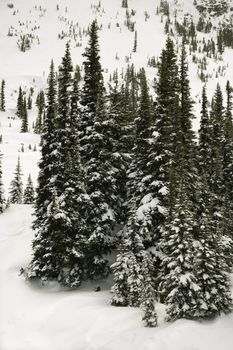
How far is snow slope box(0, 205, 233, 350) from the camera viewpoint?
52.0 ft

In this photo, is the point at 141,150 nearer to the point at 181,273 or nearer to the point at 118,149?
the point at 118,149

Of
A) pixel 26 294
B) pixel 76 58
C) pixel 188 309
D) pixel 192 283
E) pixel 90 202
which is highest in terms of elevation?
pixel 76 58

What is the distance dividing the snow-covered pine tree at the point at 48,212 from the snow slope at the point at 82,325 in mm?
1334

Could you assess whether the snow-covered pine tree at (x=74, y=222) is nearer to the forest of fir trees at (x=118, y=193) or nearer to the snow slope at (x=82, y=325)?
the forest of fir trees at (x=118, y=193)

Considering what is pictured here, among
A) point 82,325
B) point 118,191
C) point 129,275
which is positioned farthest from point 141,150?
point 82,325

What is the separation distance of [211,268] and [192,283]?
1386mm

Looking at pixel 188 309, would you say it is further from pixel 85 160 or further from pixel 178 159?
pixel 85 160

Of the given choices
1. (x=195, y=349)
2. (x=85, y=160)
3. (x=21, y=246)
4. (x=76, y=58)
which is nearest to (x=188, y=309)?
(x=195, y=349)

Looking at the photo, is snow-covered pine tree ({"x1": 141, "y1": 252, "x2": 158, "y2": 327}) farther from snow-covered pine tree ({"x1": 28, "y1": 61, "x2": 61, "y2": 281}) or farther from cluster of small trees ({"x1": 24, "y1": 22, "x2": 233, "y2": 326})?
snow-covered pine tree ({"x1": 28, "y1": 61, "x2": 61, "y2": 281})

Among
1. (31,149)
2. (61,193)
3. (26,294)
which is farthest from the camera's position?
(31,149)

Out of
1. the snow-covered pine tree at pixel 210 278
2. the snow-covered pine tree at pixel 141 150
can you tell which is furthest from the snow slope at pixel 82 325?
the snow-covered pine tree at pixel 141 150

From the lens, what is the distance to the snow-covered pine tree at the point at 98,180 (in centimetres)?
2467

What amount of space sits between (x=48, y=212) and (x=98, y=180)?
379 cm

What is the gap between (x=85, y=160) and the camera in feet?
88.2
